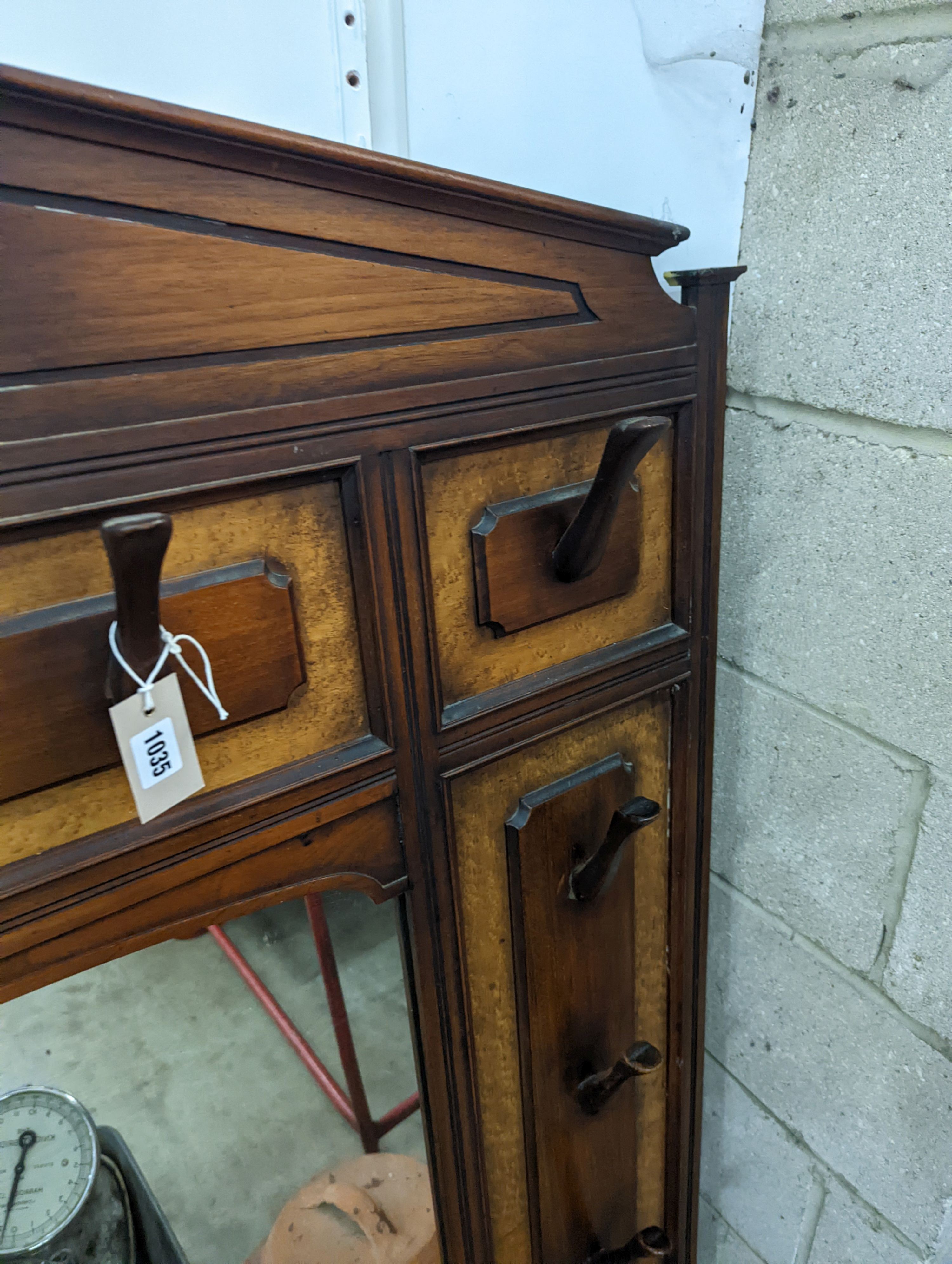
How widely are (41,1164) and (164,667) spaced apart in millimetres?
802

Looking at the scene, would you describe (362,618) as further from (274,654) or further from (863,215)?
(863,215)

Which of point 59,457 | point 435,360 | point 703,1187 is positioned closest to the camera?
point 59,457

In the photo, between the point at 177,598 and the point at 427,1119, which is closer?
the point at 177,598

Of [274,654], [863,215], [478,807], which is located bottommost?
[478,807]

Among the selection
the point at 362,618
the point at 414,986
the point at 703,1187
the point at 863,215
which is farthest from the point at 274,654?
the point at 703,1187

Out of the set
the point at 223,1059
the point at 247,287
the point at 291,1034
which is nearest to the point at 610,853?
the point at 247,287

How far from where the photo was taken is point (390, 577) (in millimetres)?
515

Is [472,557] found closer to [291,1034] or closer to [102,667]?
[102,667]

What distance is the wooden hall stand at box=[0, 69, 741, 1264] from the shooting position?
Answer: 397 mm

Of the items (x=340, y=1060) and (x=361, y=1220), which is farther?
(x=340, y=1060)

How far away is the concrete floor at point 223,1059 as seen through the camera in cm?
125

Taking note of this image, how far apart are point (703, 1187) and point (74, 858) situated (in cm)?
104

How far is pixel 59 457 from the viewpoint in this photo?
389mm

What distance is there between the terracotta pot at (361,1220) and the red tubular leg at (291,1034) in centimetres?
19
